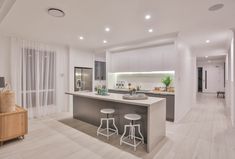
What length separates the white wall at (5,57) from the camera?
13.7ft

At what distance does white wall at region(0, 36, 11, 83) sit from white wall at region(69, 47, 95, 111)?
206 cm

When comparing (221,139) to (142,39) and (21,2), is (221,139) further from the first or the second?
(21,2)

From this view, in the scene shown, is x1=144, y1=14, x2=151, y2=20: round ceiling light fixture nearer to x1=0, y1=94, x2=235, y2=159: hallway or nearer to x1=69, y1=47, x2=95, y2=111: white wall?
x1=0, y1=94, x2=235, y2=159: hallway

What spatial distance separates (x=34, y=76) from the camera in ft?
15.5

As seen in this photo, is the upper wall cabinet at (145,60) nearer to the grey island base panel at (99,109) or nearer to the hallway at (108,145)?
the hallway at (108,145)

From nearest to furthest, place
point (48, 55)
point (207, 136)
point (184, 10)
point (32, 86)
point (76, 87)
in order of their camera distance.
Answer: point (184, 10) → point (207, 136) → point (32, 86) → point (48, 55) → point (76, 87)

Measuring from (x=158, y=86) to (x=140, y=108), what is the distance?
2.51 metres

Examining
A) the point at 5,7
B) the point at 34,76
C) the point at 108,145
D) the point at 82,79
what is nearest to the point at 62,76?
the point at 82,79

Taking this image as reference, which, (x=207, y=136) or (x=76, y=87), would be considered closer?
(x=207, y=136)

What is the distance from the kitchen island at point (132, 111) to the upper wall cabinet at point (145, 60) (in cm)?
183

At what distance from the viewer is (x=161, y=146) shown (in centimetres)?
275

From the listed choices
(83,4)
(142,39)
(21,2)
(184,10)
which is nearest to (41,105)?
(21,2)

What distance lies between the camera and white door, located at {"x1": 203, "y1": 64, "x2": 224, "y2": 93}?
35.8 feet

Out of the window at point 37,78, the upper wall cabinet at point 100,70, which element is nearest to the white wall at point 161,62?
the upper wall cabinet at point 100,70
